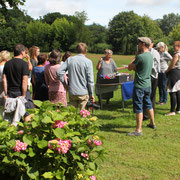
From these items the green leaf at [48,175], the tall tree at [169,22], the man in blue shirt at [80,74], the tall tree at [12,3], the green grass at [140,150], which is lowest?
the green grass at [140,150]

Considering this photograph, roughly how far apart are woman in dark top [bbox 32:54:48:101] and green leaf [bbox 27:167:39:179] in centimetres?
344

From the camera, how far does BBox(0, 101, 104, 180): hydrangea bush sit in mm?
2330

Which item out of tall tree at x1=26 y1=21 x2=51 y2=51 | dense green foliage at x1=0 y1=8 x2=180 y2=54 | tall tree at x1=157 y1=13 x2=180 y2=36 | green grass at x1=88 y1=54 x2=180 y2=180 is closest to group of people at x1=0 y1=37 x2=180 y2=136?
green grass at x1=88 y1=54 x2=180 y2=180

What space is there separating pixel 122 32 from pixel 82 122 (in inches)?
2729

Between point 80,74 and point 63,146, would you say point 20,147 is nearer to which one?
point 63,146

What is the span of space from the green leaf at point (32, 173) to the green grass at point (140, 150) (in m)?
1.42

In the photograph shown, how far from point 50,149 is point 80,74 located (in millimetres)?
2513

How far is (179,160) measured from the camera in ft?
13.6

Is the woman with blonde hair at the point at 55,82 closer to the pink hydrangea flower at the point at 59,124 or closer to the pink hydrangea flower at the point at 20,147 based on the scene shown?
the pink hydrangea flower at the point at 59,124

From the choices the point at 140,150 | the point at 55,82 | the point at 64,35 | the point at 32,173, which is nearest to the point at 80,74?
the point at 55,82

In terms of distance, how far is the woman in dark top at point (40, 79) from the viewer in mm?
5601

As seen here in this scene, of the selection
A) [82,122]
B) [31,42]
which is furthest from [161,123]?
[31,42]

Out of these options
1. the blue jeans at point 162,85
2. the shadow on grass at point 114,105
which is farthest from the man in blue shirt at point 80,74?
the blue jeans at point 162,85

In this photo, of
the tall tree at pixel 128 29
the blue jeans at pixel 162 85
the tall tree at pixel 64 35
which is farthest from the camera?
the tall tree at pixel 64 35
